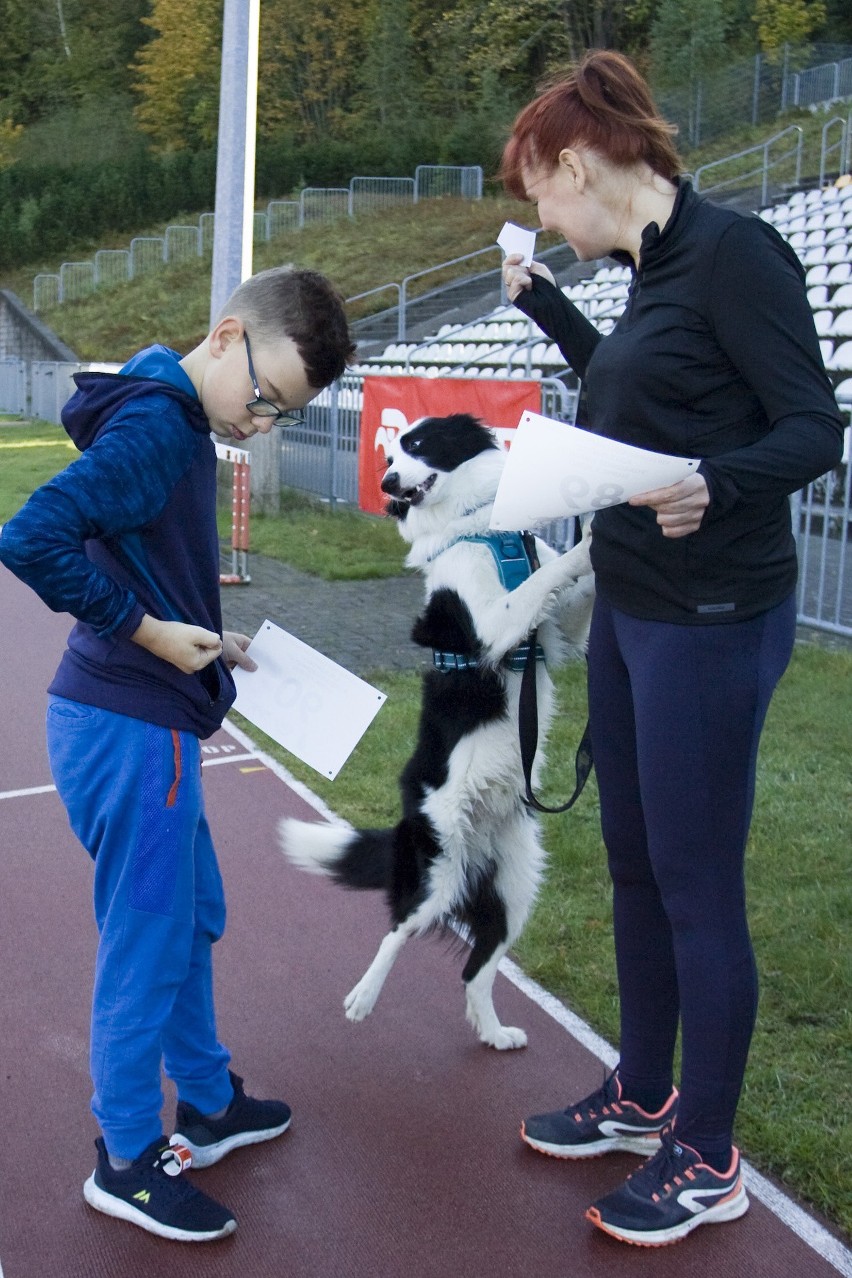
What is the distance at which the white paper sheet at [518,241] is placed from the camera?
3258 millimetres

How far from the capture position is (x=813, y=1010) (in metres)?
3.61

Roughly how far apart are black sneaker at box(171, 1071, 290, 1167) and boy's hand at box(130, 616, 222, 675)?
1.22 metres

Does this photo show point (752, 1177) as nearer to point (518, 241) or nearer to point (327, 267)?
point (518, 241)

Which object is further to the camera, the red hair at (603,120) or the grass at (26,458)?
the grass at (26,458)

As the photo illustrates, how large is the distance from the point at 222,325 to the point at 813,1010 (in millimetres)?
2551

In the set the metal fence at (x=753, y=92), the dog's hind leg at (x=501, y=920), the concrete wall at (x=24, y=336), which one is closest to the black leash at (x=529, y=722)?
the dog's hind leg at (x=501, y=920)

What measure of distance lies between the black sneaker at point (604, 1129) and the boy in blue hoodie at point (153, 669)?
0.79 meters

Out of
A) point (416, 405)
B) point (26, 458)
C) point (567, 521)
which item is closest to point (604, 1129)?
point (567, 521)

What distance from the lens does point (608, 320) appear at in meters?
16.8

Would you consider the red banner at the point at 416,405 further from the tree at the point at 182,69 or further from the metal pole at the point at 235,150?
the tree at the point at 182,69

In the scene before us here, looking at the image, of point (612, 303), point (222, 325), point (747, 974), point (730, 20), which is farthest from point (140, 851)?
point (730, 20)

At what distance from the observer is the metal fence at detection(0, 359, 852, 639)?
8.48 meters

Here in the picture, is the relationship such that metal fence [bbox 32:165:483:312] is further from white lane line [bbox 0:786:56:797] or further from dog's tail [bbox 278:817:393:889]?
dog's tail [bbox 278:817:393:889]

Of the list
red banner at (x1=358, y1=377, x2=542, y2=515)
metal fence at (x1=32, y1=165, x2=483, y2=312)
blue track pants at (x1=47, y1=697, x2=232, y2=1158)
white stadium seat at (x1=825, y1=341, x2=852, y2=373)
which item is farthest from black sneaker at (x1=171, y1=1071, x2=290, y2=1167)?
metal fence at (x1=32, y1=165, x2=483, y2=312)
